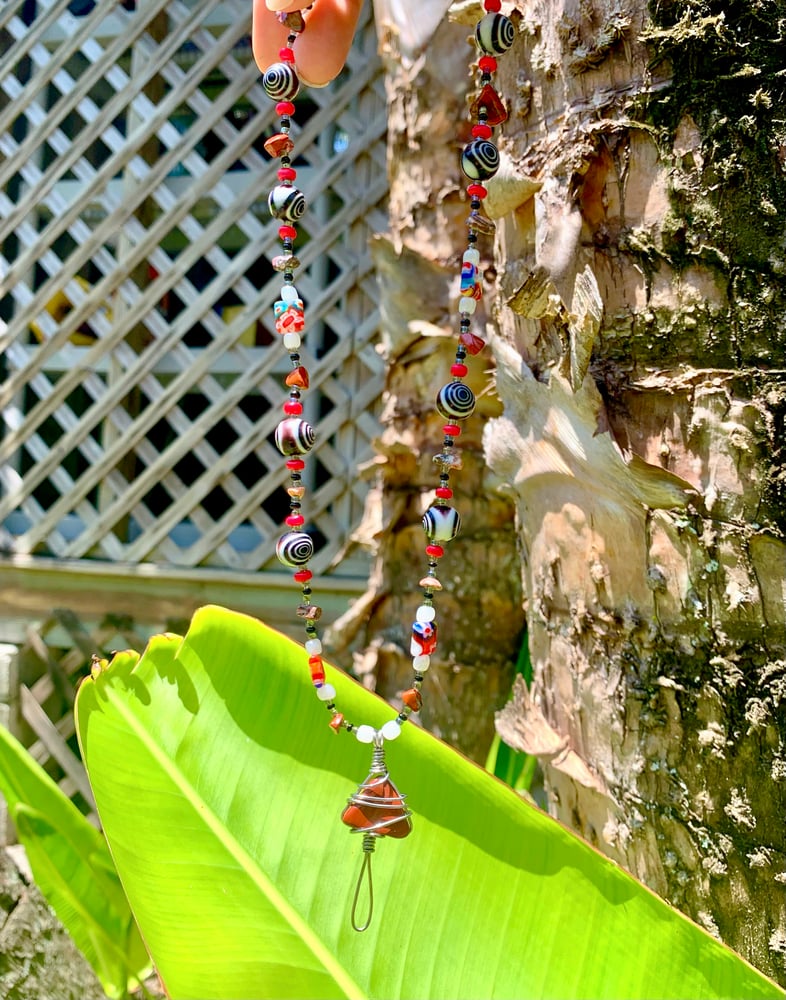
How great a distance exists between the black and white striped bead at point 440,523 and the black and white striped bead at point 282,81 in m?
0.31

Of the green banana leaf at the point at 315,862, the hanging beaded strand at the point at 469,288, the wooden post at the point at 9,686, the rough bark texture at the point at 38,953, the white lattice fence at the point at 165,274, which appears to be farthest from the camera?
the wooden post at the point at 9,686

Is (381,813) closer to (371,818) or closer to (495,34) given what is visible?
(371,818)

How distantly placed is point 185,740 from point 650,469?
1.09ft

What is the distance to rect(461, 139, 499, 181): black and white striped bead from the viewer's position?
1.69 feet

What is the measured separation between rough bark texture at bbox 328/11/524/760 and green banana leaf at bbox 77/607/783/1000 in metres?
0.42

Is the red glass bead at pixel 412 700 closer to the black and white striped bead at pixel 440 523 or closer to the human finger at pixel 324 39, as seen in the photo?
the black and white striped bead at pixel 440 523

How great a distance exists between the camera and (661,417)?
1.54 ft

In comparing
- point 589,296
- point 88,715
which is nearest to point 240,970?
point 88,715

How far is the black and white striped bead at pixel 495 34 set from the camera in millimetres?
497

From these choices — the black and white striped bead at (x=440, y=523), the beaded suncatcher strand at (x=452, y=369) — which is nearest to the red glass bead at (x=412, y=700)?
the beaded suncatcher strand at (x=452, y=369)

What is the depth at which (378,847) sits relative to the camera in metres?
0.46

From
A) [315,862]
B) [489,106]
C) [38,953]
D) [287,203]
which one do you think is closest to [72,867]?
[38,953]

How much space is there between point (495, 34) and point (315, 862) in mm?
519

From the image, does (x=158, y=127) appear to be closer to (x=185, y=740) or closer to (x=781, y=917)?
(x=185, y=740)
